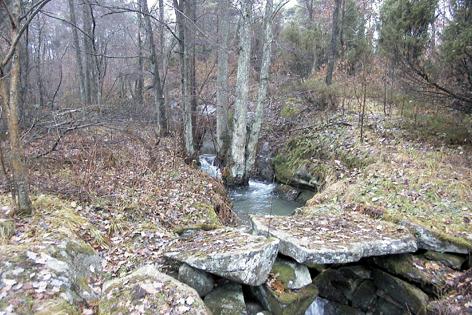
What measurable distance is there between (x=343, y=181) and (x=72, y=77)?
21.0 metres

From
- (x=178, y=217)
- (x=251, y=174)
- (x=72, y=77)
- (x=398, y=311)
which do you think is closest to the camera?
(x=398, y=311)

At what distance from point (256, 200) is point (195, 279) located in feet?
17.7

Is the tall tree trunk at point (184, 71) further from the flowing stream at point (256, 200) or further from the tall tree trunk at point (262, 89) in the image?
the tall tree trunk at point (262, 89)

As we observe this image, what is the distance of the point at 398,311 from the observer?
15.6ft

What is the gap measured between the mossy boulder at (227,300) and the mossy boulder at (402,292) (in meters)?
2.14

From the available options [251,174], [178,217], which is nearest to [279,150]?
[251,174]

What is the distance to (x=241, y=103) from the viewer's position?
10.0 m

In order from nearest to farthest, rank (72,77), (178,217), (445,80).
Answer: (178,217) < (445,80) < (72,77)

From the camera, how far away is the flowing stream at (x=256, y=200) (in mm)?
8562

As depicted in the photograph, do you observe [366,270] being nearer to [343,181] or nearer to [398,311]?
[398,311]

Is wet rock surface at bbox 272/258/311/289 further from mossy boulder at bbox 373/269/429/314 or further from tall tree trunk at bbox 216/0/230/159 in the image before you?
tall tree trunk at bbox 216/0/230/159

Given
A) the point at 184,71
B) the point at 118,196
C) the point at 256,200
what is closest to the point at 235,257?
the point at 118,196

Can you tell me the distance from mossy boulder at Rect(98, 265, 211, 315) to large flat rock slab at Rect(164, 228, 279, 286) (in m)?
0.49

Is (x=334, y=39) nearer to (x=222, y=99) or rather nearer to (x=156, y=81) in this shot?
(x=222, y=99)
